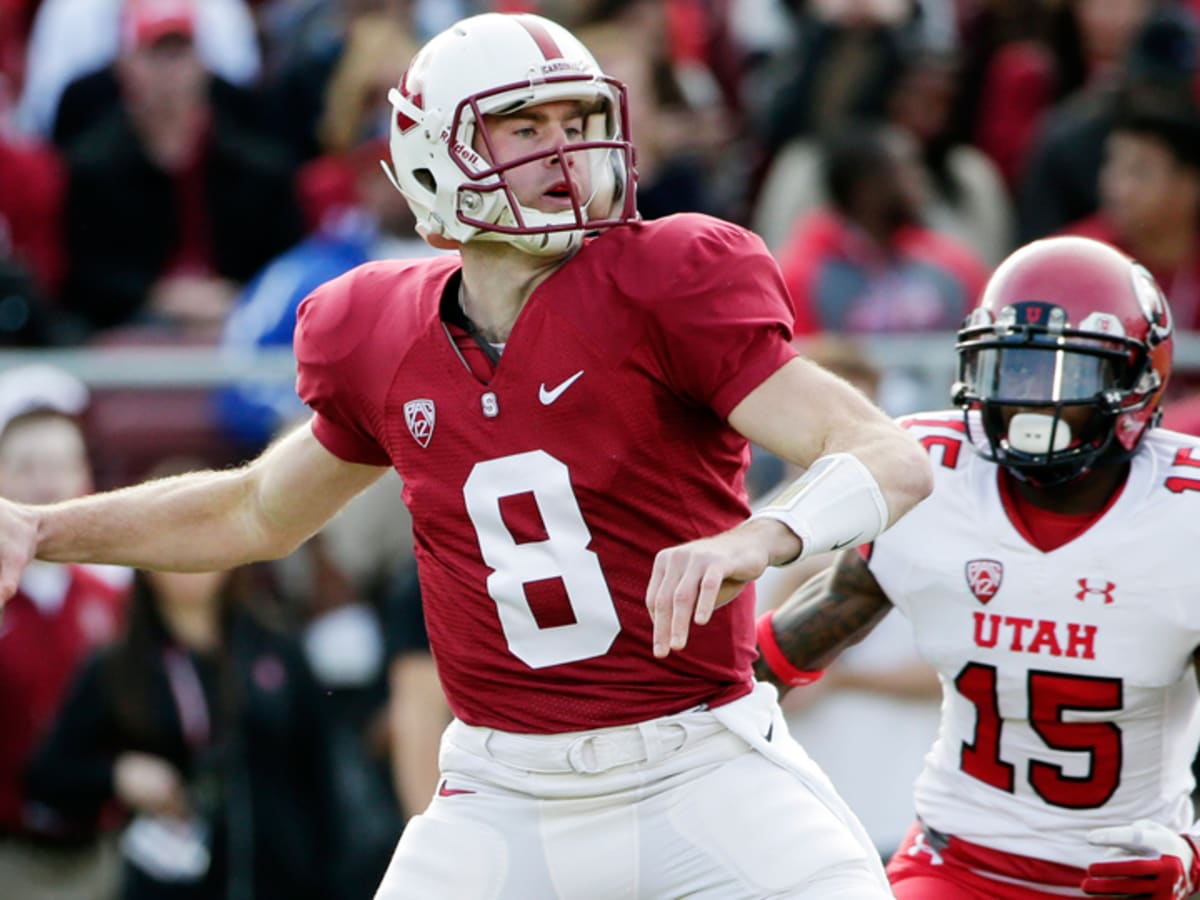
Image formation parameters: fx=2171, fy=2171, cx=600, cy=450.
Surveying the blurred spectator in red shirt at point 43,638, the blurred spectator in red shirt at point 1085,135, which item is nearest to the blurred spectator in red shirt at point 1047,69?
the blurred spectator in red shirt at point 1085,135

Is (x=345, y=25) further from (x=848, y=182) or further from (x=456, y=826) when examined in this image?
(x=456, y=826)

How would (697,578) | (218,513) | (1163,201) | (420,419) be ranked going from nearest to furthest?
(697,578) < (420,419) < (218,513) < (1163,201)

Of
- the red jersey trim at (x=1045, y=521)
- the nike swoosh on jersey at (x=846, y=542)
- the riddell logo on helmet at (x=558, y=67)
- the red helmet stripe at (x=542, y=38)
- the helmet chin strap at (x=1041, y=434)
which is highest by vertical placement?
the red helmet stripe at (x=542, y=38)

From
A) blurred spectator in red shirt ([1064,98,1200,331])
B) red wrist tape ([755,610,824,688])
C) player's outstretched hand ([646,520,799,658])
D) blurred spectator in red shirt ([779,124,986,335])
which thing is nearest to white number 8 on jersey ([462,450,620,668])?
player's outstretched hand ([646,520,799,658])

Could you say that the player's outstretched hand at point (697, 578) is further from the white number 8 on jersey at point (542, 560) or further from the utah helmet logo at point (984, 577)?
Result: the utah helmet logo at point (984, 577)

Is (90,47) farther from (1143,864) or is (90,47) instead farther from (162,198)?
(1143,864)

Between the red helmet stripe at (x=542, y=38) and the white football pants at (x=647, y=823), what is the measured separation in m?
1.14

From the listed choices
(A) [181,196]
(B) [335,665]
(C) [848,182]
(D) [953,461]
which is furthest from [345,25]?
(D) [953,461]

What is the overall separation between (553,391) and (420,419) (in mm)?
272

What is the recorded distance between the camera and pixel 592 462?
354cm

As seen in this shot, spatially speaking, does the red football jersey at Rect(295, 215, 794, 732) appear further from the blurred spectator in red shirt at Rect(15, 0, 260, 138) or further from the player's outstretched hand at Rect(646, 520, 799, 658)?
the blurred spectator in red shirt at Rect(15, 0, 260, 138)

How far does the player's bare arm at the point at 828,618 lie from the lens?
4172 mm

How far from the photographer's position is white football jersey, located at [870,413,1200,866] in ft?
13.0

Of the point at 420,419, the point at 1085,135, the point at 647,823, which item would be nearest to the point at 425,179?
the point at 420,419
